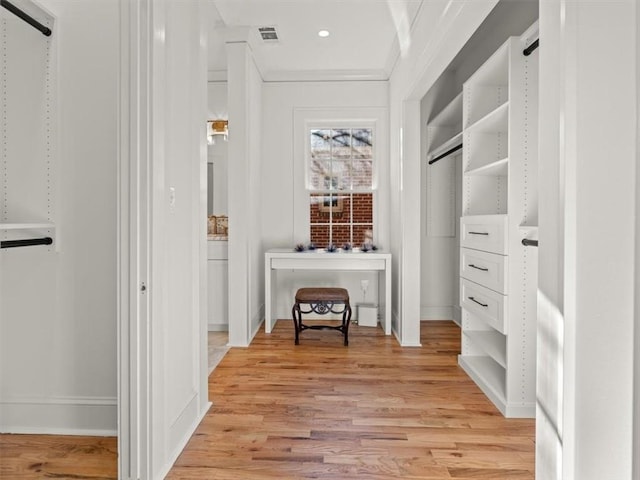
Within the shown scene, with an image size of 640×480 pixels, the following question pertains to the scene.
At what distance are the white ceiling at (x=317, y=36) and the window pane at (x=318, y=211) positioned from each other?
1284mm

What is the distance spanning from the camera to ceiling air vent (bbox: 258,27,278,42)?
347 cm

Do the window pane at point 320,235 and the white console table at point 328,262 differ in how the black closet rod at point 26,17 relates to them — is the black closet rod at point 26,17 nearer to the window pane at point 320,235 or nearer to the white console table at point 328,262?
the white console table at point 328,262

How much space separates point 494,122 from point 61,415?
2.94 meters

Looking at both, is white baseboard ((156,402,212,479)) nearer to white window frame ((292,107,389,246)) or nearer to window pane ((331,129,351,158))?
white window frame ((292,107,389,246))

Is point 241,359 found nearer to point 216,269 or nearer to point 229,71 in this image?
point 216,269

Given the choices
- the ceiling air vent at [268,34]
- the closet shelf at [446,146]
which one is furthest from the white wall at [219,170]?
the closet shelf at [446,146]

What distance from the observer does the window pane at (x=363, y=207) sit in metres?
4.60

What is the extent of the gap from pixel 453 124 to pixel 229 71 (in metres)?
2.27

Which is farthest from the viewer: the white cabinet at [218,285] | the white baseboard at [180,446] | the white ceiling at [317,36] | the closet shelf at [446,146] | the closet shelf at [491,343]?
the white cabinet at [218,285]

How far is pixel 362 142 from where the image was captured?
458cm

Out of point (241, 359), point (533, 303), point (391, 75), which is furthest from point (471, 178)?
point (241, 359)

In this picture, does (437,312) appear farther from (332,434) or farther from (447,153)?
(332,434)

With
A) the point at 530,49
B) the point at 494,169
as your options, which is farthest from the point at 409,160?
the point at 530,49

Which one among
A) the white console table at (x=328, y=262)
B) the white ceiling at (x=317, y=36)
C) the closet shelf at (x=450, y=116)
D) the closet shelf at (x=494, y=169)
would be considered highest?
the white ceiling at (x=317, y=36)
